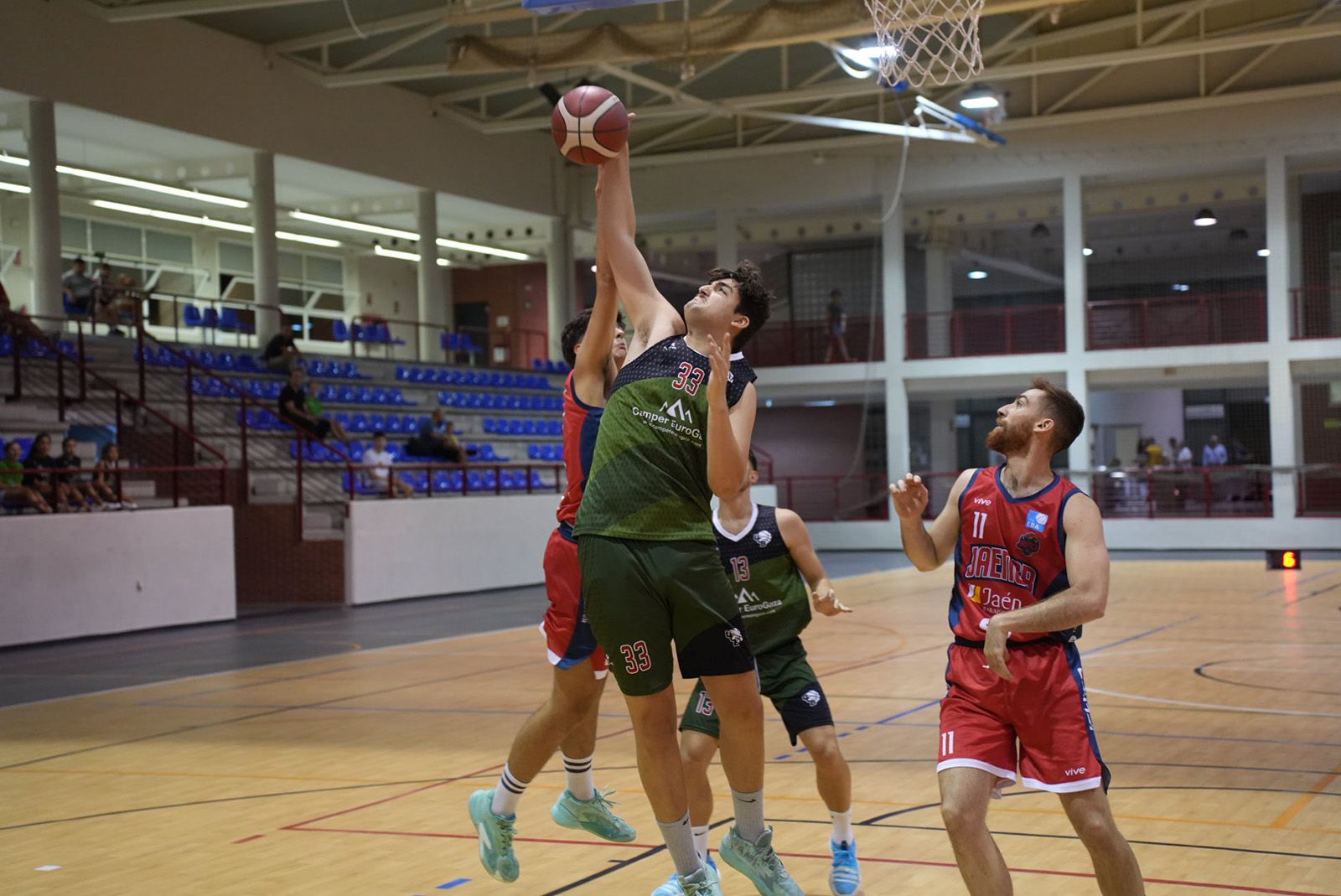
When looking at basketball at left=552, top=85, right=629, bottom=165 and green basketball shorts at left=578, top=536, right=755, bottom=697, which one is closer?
green basketball shorts at left=578, top=536, right=755, bottom=697

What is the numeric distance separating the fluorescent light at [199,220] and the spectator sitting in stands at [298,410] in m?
6.18

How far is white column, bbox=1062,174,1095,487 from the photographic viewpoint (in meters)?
27.3

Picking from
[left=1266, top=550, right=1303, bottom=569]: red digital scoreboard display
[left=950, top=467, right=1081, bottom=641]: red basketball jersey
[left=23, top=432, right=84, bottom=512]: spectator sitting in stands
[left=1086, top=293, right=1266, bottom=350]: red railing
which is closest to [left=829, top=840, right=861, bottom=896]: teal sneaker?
[left=950, top=467, right=1081, bottom=641]: red basketball jersey

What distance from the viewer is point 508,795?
4.95m

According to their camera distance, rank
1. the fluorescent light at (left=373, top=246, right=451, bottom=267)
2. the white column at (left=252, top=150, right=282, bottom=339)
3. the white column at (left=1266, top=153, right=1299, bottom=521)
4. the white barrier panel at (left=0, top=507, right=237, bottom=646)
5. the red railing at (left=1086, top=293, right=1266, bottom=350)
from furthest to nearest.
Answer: the fluorescent light at (left=373, top=246, right=451, bottom=267) < the red railing at (left=1086, top=293, right=1266, bottom=350) < the white column at (left=1266, top=153, right=1299, bottom=521) < the white column at (left=252, top=150, right=282, bottom=339) < the white barrier panel at (left=0, top=507, right=237, bottom=646)

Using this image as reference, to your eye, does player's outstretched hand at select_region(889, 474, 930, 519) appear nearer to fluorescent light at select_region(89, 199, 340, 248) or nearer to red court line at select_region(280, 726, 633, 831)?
red court line at select_region(280, 726, 633, 831)

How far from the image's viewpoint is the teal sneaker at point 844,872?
Answer: 4.75 metres

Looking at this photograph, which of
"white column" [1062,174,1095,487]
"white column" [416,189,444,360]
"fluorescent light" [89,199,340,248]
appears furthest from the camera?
"white column" [1062,174,1095,487]

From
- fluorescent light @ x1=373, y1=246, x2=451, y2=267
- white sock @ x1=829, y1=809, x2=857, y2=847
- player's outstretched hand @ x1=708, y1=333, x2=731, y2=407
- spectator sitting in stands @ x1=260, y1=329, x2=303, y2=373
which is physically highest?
fluorescent light @ x1=373, y1=246, x2=451, y2=267

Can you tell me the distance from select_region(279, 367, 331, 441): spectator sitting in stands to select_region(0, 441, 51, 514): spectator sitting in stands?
498 centimetres

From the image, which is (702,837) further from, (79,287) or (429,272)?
(429,272)

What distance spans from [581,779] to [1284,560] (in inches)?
678

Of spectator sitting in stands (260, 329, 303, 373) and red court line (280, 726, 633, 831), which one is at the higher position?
spectator sitting in stands (260, 329, 303, 373)

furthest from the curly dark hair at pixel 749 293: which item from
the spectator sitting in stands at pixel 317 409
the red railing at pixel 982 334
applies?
the red railing at pixel 982 334
